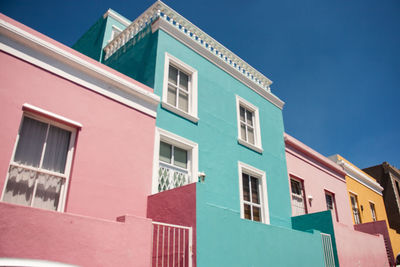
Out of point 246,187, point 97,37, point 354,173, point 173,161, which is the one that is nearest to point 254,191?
point 246,187

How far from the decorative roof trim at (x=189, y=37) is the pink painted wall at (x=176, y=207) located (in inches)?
195

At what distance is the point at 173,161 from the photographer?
8219 mm

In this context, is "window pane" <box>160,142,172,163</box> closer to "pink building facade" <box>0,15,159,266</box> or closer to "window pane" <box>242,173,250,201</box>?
"pink building facade" <box>0,15,159,266</box>

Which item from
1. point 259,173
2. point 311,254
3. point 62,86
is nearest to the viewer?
point 62,86

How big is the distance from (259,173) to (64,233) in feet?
23.2

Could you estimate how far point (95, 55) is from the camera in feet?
39.2

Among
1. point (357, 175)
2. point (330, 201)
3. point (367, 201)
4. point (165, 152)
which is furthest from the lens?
point (367, 201)

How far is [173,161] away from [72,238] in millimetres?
3917

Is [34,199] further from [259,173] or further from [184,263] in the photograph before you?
[259,173]

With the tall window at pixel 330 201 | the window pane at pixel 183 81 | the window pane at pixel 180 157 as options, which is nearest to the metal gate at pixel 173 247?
the window pane at pixel 180 157

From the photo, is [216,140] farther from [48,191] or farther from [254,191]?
[48,191]

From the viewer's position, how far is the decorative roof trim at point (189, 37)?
31.2 feet

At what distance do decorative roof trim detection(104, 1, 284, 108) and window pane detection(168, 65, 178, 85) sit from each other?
3.72ft

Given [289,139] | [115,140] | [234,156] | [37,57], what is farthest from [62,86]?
[289,139]
